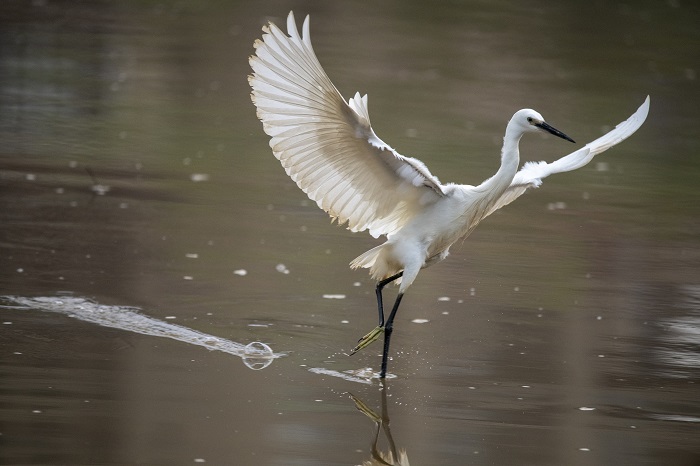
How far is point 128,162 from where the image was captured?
1175cm

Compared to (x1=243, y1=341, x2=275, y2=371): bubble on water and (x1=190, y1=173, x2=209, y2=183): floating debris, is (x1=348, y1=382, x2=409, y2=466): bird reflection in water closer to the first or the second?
(x1=243, y1=341, x2=275, y2=371): bubble on water

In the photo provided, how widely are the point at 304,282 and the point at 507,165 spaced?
6.80 ft

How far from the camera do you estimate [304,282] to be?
8.74m

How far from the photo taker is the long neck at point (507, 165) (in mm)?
7215

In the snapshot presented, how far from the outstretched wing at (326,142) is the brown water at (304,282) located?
2.91 feet

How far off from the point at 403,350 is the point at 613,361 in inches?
48.8

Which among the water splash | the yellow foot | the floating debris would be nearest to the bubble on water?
the water splash

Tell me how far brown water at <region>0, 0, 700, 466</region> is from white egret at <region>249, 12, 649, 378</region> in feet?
2.10

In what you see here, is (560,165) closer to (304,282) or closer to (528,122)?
(528,122)

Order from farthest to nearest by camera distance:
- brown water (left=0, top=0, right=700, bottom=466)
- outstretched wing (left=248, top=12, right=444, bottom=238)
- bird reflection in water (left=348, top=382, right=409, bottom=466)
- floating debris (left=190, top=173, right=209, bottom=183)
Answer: floating debris (left=190, top=173, right=209, bottom=183), outstretched wing (left=248, top=12, right=444, bottom=238), brown water (left=0, top=0, right=700, bottom=466), bird reflection in water (left=348, top=382, right=409, bottom=466)

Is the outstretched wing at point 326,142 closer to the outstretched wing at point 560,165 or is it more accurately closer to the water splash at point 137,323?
the outstretched wing at point 560,165

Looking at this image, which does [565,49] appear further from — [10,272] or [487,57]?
[10,272]

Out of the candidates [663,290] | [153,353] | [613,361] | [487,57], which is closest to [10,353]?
[153,353]

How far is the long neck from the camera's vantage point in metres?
7.21
